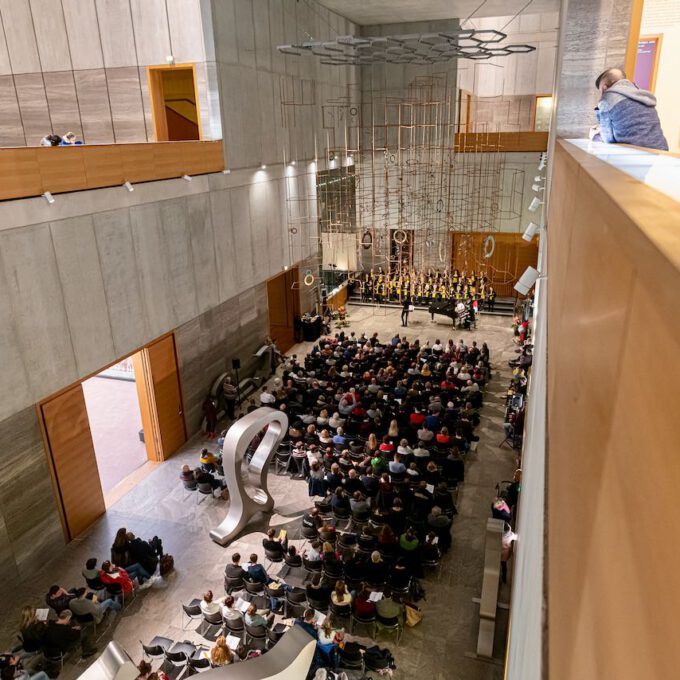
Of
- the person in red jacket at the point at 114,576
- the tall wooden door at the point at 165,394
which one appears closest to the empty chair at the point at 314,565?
the person in red jacket at the point at 114,576

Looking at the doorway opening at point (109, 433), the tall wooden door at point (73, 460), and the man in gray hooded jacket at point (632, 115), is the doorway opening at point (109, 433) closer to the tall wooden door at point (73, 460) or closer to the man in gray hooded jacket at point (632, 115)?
the tall wooden door at point (73, 460)

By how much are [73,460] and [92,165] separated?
17.5 ft

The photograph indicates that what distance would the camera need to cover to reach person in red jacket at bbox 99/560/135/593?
860 cm

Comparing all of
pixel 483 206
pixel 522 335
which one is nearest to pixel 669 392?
pixel 522 335

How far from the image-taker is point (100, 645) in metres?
8.05

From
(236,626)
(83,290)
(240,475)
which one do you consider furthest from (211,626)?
(83,290)

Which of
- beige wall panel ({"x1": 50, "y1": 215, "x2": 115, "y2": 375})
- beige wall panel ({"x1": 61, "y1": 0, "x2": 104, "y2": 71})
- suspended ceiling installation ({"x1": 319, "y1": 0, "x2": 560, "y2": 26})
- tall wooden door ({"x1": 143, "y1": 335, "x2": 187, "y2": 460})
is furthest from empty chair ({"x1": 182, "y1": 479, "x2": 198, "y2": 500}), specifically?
suspended ceiling installation ({"x1": 319, "y1": 0, "x2": 560, "y2": 26})

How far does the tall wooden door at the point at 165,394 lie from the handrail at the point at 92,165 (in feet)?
11.9

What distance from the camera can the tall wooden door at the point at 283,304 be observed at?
19.4m

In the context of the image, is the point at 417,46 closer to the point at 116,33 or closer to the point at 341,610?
the point at 116,33

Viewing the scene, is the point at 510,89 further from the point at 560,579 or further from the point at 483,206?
the point at 560,579

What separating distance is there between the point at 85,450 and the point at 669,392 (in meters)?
11.8

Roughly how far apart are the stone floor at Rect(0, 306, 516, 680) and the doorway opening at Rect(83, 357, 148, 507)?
1.03 metres

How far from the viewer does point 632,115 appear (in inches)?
149
